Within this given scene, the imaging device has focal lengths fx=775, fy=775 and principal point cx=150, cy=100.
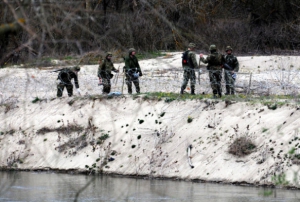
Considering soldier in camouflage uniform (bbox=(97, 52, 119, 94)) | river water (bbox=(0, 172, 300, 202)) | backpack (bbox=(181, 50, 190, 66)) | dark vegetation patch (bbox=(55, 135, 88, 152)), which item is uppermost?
backpack (bbox=(181, 50, 190, 66))

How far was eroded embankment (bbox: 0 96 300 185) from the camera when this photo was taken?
20266mm

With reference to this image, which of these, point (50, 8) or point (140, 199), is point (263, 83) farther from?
point (50, 8)

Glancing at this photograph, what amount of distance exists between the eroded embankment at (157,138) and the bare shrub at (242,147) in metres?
0.11

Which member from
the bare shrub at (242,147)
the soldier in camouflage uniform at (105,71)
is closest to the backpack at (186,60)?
the soldier in camouflage uniform at (105,71)

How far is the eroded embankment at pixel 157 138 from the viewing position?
20.3 m

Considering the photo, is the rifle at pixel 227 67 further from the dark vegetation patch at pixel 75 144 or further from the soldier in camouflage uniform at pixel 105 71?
the dark vegetation patch at pixel 75 144

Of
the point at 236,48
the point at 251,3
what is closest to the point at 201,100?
the point at 236,48

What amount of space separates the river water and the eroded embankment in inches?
34.6

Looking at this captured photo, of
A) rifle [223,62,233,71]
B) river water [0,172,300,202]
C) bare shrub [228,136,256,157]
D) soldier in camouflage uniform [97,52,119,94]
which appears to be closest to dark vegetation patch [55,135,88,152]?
soldier in camouflage uniform [97,52,119,94]

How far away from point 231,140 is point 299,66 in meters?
12.7

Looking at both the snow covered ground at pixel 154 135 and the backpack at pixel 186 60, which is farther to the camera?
the backpack at pixel 186 60

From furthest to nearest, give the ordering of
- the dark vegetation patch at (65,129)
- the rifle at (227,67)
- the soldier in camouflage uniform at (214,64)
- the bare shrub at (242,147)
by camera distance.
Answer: the dark vegetation patch at (65,129), the rifle at (227,67), the soldier in camouflage uniform at (214,64), the bare shrub at (242,147)

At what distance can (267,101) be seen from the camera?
22484 millimetres

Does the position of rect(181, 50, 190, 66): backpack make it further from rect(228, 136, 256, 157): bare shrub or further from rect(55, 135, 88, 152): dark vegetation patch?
rect(55, 135, 88, 152): dark vegetation patch
